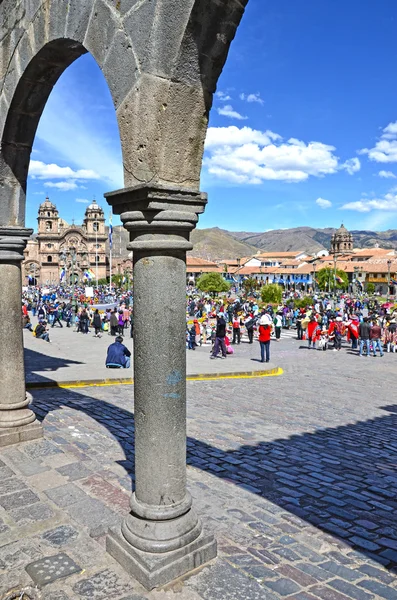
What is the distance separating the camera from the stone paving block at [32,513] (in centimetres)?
391

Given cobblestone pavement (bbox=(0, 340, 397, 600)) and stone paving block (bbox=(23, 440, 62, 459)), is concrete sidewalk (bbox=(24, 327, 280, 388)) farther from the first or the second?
stone paving block (bbox=(23, 440, 62, 459))

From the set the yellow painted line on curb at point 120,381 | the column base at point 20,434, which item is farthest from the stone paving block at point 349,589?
the yellow painted line on curb at point 120,381

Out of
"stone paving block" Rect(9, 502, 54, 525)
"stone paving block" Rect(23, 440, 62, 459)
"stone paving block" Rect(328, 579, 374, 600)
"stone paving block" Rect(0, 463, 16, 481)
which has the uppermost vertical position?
"stone paving block" Rect(23, 440, 62, 459)

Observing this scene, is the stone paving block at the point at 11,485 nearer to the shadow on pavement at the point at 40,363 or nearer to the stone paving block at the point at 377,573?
the stone paving block at the point at 377,573

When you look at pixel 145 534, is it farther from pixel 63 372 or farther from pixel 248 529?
pixel 63 372

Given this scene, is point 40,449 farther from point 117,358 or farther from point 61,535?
point 117,358

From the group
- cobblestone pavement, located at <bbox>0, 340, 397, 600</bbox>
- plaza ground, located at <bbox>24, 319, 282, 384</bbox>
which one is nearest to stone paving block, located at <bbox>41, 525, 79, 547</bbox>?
cobblestone pavement, located at <bbox>0, 340, 397, 600</bbox>

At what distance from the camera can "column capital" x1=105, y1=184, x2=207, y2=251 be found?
10.0 ft

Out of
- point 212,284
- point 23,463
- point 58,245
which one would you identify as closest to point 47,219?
point 58,245

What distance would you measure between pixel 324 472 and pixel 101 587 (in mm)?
3039

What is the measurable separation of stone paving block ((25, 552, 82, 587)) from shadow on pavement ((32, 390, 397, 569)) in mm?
1430

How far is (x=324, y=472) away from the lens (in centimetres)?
536

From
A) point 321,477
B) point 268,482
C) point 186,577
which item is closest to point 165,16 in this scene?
point 186,577

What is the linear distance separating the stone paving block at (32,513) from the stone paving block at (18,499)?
7 cm
